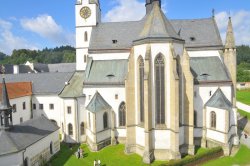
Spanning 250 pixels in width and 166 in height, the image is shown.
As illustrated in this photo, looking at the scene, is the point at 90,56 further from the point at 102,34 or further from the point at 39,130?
the point at 39,130

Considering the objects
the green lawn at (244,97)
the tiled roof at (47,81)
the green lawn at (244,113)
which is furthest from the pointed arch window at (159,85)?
the green lawn at (244,97)

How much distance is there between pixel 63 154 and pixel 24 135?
8.00 meters

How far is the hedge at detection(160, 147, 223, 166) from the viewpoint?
91.2 feet

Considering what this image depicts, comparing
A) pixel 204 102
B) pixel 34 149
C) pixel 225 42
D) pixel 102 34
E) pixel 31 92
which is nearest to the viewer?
pixel 34 149

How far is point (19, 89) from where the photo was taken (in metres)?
43.6

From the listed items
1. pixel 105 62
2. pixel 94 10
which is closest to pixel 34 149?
pixel 105 62

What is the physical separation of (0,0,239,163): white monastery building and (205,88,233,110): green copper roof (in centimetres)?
16

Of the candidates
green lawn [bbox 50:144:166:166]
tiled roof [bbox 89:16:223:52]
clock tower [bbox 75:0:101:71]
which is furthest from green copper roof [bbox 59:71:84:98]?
green lawn [bbox 50:144:166:166]

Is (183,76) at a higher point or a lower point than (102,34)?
lower

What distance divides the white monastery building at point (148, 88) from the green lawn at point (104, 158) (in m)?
A: 0.96

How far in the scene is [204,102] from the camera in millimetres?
35750

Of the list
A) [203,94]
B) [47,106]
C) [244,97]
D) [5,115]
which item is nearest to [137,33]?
[203,94]

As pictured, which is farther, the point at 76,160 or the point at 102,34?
the point at 102,34

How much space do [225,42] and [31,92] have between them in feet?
113
